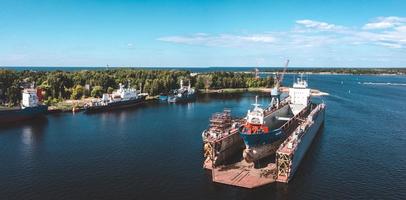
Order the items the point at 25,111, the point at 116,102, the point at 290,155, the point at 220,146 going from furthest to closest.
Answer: the point at 116,102 < the point at 25,111 < the point at 220,146 < the point at 290,155

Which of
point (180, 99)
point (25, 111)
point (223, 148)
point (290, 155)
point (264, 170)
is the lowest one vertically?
point (264, 170)

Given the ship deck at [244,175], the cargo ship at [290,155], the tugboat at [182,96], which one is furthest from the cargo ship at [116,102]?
the cargo ship at [290,155]

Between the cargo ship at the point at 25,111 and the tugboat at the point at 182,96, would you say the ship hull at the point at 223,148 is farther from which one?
the tugboat at the point at 182,96

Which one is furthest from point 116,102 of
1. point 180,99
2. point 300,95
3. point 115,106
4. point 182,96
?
point 300,95

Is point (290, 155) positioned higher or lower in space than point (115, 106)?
higher

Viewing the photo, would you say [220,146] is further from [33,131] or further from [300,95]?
[33,131]

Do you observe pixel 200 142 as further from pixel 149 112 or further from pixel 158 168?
pixel 149 112

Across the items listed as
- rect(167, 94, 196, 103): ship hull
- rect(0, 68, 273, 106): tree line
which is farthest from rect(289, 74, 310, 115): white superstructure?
rect(0, 68, 273, 106): tree line

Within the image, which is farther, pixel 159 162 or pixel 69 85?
pixel 69 85

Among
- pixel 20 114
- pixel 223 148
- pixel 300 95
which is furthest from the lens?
pixel 300 95
